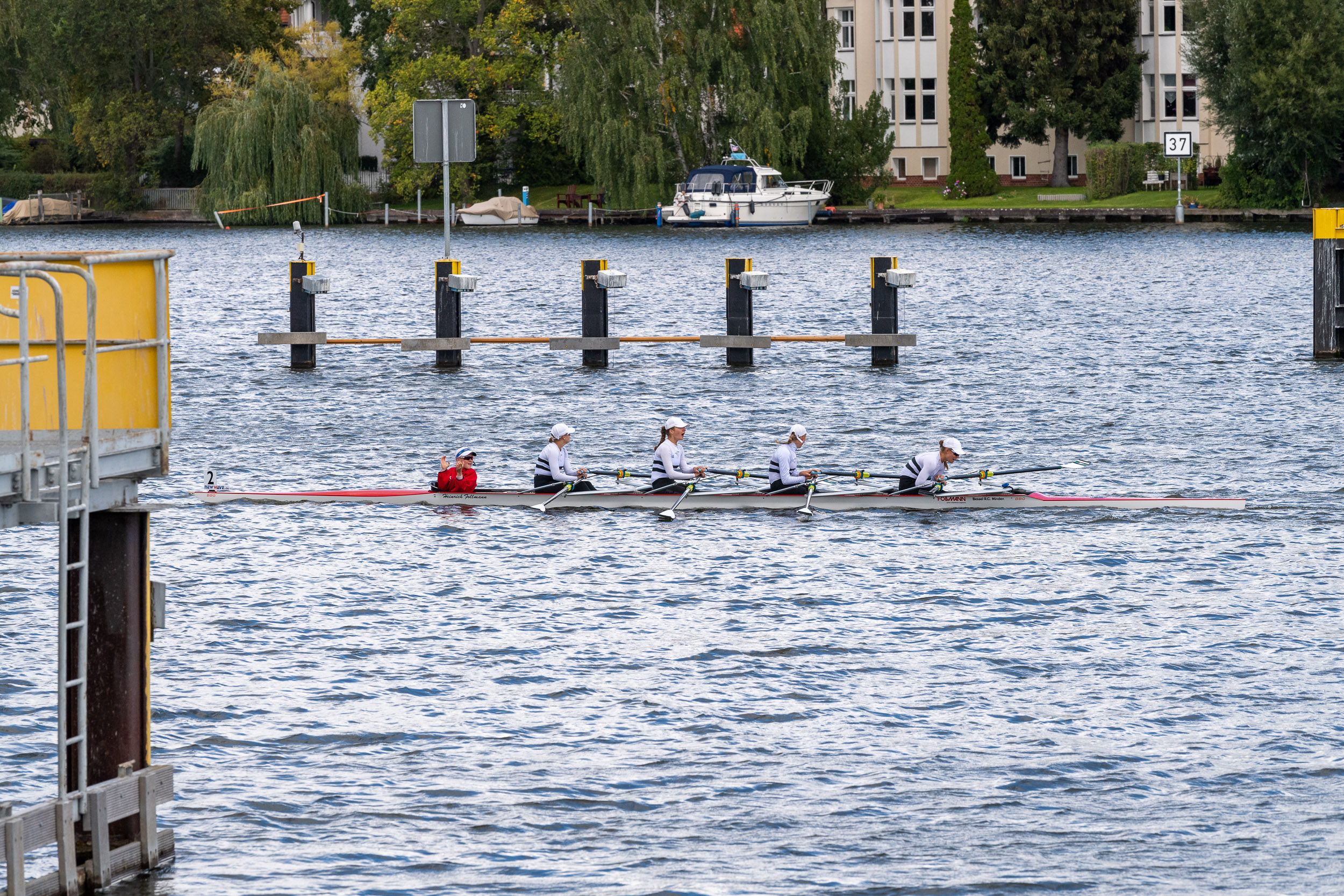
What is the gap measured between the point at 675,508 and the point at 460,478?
2.77 metres

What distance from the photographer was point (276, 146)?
335ft

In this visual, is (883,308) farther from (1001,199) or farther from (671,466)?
(1001,199)

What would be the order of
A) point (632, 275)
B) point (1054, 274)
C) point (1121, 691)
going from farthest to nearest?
1. point (632, 275)
2. point (1054, 274)
3. point (1121, 691)

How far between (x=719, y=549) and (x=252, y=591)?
5.46 meters

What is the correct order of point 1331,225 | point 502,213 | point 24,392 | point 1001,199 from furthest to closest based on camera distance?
point 502,213, point 1001,199, point 1331,225, point 24,392

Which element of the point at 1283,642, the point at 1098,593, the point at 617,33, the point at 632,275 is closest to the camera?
the point at 1283,642

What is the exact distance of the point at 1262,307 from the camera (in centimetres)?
5478

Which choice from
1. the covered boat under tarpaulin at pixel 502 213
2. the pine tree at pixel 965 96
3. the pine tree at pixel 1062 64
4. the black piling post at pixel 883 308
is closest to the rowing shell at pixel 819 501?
the black piling post at pixel 883 308

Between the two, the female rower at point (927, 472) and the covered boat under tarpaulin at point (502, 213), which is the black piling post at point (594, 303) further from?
the covered boat under tarpaulin at point (502, 213)

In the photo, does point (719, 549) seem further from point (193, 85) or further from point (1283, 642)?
point (193, 85)

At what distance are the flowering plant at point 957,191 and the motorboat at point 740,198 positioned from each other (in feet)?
22.8

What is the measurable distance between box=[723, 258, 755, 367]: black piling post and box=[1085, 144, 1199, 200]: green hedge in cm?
5743

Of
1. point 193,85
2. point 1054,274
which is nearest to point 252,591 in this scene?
point 1054,274

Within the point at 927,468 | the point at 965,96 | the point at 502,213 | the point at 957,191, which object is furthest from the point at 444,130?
the point at 502,213
